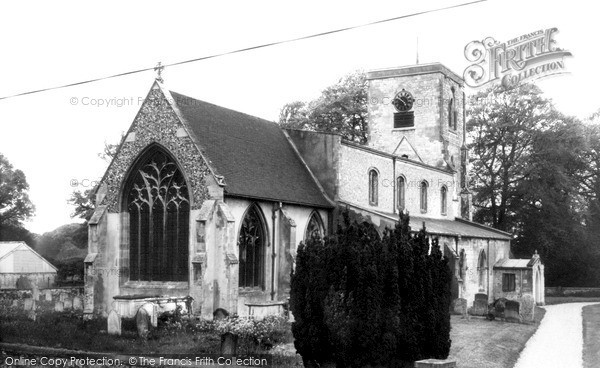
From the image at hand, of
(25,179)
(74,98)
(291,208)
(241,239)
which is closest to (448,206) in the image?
(291,208)

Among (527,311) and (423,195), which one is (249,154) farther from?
(423,195)

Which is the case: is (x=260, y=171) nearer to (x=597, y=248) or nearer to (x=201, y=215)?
(x=201, y=215)

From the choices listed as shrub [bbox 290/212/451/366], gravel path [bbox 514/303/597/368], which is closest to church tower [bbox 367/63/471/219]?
gravel path [bbox 514/303/597/368]

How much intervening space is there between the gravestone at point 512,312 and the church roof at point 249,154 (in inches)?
360

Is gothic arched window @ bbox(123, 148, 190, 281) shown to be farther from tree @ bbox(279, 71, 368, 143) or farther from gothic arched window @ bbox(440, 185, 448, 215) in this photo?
tree @ bbox(279, 71, 368, 143)

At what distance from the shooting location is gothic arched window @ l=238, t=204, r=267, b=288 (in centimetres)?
2767

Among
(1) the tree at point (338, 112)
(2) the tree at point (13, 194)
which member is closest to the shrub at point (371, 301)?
(2) the tree at point (13, 194)

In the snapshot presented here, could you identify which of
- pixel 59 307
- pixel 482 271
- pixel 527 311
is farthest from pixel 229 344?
pixel 482 271

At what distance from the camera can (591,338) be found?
26.9m

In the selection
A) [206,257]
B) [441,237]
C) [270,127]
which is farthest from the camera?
[441,237]

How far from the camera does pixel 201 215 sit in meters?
25.6

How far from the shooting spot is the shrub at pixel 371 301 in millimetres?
15141

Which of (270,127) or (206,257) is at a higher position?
(270,127)

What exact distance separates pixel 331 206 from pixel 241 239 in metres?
5.94
